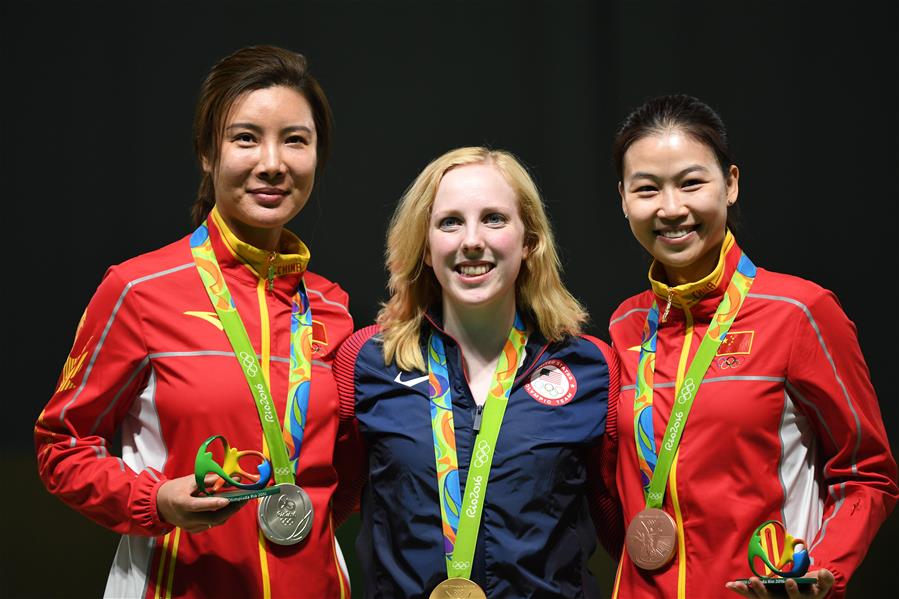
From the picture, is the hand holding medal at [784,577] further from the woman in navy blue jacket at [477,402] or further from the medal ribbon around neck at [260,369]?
the medal ribbon around neck at [260,369]

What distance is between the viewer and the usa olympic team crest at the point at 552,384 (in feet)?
8.58

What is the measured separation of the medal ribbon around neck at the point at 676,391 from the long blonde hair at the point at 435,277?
0.24 meters

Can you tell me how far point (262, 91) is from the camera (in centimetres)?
271

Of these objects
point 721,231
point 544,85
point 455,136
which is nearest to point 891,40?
point 544,85

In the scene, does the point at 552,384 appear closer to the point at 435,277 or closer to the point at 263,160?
the point at 435,277

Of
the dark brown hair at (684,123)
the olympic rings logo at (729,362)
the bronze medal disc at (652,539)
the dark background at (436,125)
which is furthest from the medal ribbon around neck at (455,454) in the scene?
the dark background at (436,125)

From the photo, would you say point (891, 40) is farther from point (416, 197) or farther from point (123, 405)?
point (123, 405)

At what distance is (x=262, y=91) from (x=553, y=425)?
1.09 m

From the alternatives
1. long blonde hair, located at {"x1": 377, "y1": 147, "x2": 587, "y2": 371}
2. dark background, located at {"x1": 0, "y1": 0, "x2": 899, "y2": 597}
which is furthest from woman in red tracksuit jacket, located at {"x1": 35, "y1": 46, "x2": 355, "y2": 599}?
dark background, located at {"x1": 0, "y1": 0, "x2": 899, "y2": 597}

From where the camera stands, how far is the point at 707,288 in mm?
2600

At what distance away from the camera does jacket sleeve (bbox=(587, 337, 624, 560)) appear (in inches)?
104

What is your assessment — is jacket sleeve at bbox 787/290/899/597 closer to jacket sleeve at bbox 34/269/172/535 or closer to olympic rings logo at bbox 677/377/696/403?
olympic rings logo at bbox 677/377/696/403

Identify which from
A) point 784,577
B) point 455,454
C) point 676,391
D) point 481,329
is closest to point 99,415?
point 455,454

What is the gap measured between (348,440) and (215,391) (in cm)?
40
